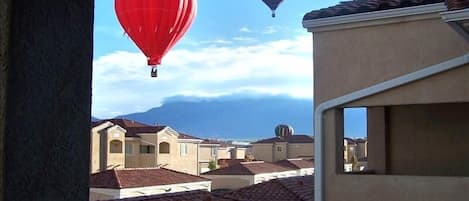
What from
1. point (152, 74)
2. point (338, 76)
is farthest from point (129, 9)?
point (338, 76)

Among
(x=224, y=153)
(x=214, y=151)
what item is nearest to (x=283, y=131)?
(x=214, y=151)

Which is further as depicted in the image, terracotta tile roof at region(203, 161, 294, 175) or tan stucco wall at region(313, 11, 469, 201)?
terracotta tile roof at region(203, 161, 294, 175)

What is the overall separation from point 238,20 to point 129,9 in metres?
45.7

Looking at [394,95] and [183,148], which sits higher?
[394,95]

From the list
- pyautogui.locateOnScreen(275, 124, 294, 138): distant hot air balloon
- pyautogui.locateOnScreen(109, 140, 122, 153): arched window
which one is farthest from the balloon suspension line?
pyautogui.locateOnScreen(275, 124, 294, 138): distant hot air balloon

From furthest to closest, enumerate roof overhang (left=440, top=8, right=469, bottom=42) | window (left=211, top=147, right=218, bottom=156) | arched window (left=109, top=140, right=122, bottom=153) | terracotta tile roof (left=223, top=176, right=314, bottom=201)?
window (left=211, top=147, right=218, bottom=156)
arched window (left=109, top=140, right=122, bottom=153)
terracotta tile roof (left=223, top=176, right=314, bottom=201)
roof overhang (left=440, top=8, right=469, bottom=42)

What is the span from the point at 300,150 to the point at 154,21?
115 feet

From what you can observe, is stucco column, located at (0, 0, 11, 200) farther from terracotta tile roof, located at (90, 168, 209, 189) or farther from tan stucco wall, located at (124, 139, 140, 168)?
tan stucco wall, located at (124, 139, 140, 168)

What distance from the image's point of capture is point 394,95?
257 inches

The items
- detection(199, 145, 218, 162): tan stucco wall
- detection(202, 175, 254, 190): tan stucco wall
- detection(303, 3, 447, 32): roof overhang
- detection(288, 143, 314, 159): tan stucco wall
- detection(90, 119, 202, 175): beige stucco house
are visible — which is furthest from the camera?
detection(199, 145, 218, 162): tan stucco wall

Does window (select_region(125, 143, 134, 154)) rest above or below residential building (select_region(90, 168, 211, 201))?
above

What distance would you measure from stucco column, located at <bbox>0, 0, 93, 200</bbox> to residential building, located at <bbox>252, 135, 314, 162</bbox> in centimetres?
3971

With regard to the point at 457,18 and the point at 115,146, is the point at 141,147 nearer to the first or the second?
the point at 115,146

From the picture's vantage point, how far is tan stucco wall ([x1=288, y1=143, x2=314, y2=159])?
41000 mm
